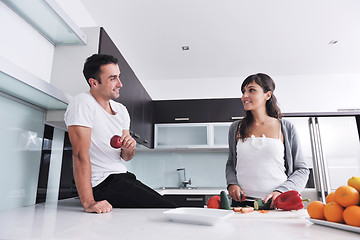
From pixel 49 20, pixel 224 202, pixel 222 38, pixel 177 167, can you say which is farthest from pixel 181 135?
pixel 224 202

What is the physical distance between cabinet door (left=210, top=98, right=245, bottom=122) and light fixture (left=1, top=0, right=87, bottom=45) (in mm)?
2139

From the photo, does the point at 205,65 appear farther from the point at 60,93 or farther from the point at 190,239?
the point at 190,239

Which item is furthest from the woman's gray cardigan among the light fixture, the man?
the light fixture

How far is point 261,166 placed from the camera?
4.56ft

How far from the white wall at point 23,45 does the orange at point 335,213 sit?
1.44 metres

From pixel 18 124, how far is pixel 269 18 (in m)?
2.31

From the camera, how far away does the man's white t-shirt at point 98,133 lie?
1.12 m

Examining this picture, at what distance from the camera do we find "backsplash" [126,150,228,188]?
3533 millimetres

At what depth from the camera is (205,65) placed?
3.39m

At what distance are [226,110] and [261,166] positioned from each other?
1.98 metres

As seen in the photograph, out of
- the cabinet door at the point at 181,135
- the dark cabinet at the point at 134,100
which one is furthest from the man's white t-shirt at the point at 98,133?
the cabinet door at the point at 181,135

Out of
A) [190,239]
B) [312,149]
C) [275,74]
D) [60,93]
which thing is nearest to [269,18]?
[275,74]

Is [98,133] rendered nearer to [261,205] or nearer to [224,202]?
[224,202]

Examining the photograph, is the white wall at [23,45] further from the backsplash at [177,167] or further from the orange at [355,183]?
the backsplash at [177,167]
